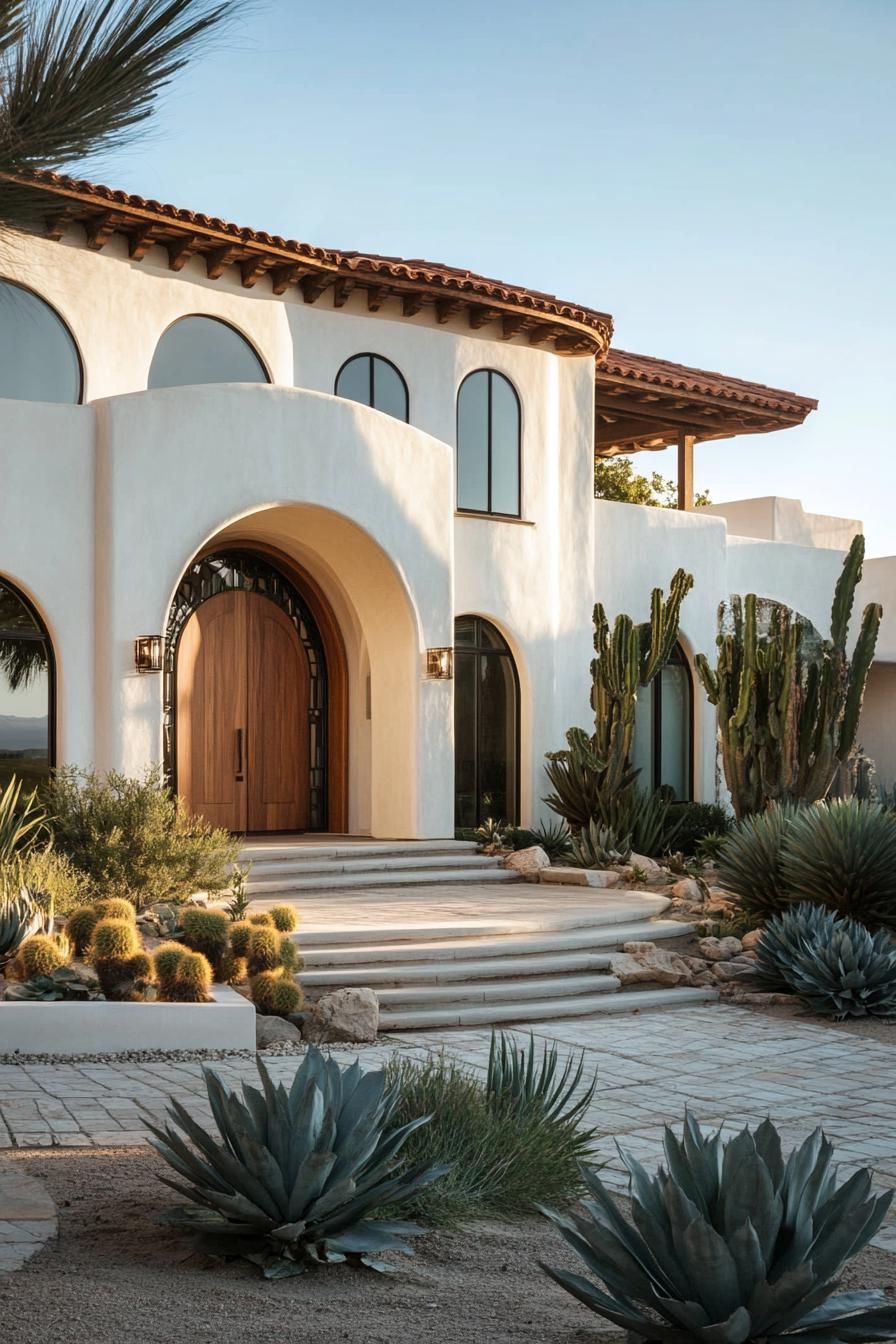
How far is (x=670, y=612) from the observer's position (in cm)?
1794

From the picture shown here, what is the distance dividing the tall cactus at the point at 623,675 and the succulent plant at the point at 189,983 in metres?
8.99

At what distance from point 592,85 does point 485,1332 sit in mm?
11788

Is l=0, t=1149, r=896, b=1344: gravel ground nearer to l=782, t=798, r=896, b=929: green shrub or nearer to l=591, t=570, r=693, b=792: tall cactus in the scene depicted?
l=782, t=798, r=896, b=929: green shrub

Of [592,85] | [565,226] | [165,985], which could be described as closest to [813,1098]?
[165,985]

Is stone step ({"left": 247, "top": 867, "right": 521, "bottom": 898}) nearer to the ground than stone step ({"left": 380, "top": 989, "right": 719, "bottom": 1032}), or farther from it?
farther from it

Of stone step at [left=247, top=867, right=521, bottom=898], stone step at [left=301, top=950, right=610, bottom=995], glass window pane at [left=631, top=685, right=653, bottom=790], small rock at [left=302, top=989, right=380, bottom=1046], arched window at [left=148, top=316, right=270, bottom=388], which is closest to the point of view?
small rock at [left=302, top=989, right=380, bottom=1046]

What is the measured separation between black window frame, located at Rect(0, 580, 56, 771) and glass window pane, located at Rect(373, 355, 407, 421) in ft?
18.9

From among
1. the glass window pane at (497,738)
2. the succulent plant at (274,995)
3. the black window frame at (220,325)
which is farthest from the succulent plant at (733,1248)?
the glass window pane at (497,738)

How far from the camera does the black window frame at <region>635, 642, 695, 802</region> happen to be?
21953 millimetres

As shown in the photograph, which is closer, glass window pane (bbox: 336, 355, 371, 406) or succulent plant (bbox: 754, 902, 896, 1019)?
succulent plant (bbox: 754, 902, 896, 1019)

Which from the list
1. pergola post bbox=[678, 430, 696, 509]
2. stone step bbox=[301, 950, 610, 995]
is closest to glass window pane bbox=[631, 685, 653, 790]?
pergola post bbox=[678, 430, 696, 509]

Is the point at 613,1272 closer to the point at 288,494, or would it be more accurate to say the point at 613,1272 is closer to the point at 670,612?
the point at 288,494

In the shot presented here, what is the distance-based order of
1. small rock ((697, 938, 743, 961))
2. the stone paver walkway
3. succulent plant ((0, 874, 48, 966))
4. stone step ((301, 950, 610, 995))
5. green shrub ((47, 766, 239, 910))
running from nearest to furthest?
1. the stone paver walkway
2. succulent plant ((0, 874, 48, 966))
3. stone step ((301, 950, 610, 995))
4. green shrub ((47, 766, 239, 910))
5. small rock ((697, 938, 743, 961))

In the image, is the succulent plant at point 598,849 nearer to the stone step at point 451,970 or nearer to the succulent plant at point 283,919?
the stone step at point 451,970
